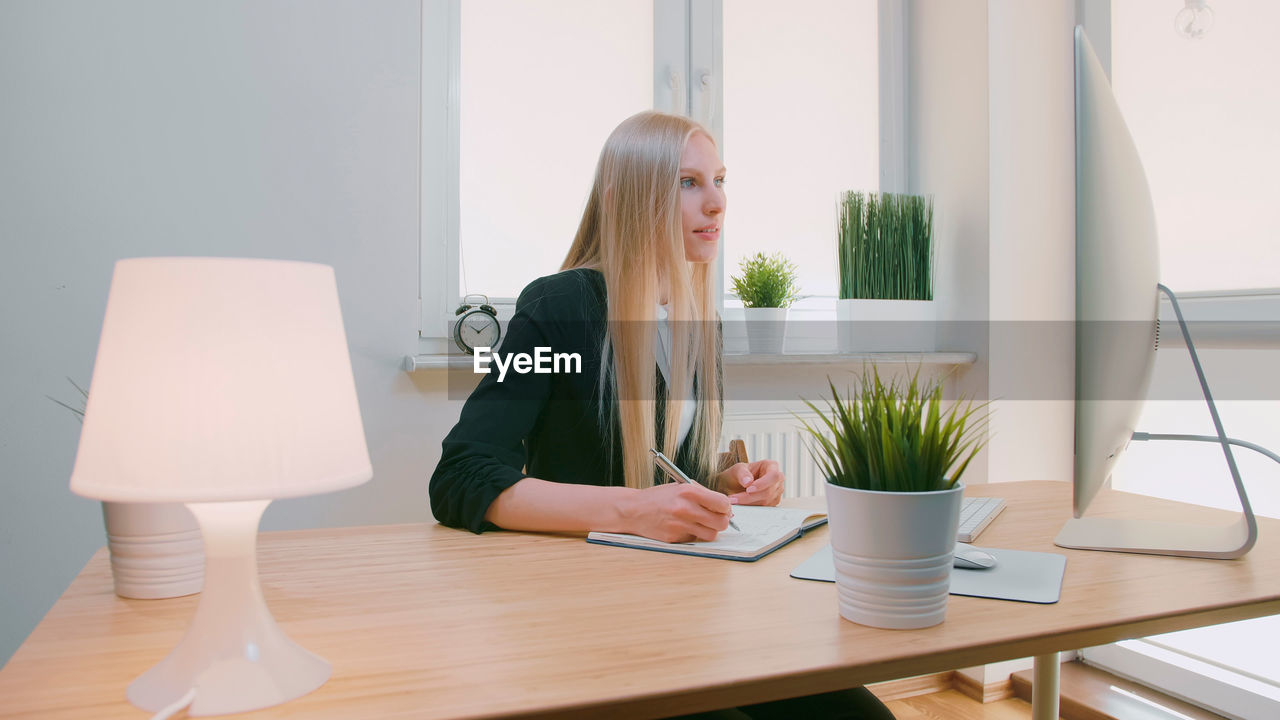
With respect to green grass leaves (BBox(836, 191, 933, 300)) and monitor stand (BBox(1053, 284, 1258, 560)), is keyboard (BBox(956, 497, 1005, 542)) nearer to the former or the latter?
monitor stand (BBox(1053, 284, 1258, 560))

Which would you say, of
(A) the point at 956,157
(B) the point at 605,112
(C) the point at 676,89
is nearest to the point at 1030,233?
(A) the point at 956,157

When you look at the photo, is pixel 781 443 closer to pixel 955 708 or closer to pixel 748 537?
pixel 955 708

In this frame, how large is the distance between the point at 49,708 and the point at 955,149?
2.48 m

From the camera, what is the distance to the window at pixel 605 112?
210cm

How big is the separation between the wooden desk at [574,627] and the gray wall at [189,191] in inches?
38.6

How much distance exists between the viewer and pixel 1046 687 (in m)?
1.00

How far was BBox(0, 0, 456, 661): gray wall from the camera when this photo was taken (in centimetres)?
168

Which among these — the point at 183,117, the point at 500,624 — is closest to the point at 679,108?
the point at 183,117

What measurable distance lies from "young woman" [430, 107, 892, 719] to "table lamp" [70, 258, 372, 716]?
1.72 ft

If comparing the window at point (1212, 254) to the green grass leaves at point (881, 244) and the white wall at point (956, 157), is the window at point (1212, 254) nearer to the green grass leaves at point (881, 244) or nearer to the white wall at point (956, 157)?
the white wall at point (956, 157)

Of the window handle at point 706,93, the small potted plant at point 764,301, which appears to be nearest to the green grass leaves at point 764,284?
the small potted plant at point 764,301

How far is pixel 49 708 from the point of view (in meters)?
0.52

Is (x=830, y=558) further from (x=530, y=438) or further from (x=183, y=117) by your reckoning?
(x=183, y=117)

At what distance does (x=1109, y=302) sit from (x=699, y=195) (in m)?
0.78
